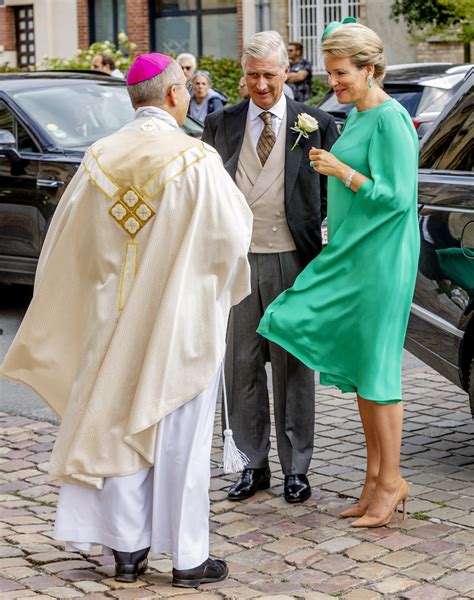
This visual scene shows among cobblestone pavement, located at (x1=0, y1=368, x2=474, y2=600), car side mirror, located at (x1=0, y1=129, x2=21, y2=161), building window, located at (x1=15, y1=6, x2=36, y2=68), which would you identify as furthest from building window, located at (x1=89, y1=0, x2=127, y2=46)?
cobblestone pavement, located at (x1=0, y1=368, x2=474, y2=600)

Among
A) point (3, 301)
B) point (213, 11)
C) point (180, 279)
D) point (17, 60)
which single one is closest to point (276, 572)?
point (180, 279)

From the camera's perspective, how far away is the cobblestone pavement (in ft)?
14.5

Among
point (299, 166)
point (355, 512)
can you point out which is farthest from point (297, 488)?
point (299, 166)

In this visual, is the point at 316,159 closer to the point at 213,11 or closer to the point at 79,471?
the point at 79,471

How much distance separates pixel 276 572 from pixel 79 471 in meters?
0.86

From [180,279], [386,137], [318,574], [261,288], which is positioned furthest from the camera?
[261,288]

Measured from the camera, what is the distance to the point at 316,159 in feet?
16.4

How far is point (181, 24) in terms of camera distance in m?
29.5

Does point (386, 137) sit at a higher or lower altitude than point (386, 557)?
higher

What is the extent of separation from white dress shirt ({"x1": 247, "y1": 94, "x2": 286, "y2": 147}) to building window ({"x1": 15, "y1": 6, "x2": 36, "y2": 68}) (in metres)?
26.8

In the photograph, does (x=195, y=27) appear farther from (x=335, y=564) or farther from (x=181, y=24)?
(x=335, y=564)

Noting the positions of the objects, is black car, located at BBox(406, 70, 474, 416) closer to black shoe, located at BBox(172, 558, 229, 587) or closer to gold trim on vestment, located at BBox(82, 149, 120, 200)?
black shoe, located at BBox(172, 558, 229, 587)

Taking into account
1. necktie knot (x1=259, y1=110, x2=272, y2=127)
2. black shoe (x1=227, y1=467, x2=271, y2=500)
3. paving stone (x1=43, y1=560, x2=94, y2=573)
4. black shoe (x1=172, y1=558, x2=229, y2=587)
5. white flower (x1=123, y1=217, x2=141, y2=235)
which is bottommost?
black shoe (x1=227, y1=467, x2=271, y2=500)

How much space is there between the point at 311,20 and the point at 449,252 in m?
22.5
